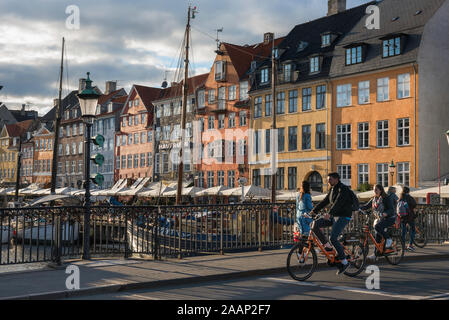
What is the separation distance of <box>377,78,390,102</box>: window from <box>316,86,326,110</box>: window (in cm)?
495

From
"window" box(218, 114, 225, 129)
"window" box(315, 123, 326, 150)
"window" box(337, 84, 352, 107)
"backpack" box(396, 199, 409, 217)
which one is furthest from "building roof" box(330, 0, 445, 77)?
"backpack" box(396, 199, 409, 217)

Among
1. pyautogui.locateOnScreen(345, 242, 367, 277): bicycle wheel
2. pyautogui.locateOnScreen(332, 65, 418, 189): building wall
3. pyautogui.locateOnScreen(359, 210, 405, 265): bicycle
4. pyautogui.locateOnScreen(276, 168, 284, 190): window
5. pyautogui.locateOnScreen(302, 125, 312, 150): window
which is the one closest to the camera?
pyautogui.locateOnScreen(345, 242, 367, 277): bicycle wheel

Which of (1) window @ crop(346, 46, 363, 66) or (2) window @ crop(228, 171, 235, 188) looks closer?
(1) window @ crop(346, 46, 363, 66)

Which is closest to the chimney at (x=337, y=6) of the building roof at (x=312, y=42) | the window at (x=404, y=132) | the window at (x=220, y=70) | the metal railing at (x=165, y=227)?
the building roof at (x=312, y=42)

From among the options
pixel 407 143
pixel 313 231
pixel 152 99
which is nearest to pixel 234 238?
pixel 313 231

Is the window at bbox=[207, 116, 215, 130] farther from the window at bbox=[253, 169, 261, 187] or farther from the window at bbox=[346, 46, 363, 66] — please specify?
the window at bbox=[346, 46, 363, 66]

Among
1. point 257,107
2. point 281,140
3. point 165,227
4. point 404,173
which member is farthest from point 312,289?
point 257,107

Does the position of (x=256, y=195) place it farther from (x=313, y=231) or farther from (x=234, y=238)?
(x=313, y=231)

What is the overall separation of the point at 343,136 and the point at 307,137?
141 inches

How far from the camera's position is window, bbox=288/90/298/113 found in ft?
160

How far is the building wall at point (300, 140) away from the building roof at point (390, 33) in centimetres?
293

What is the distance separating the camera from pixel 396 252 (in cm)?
1393

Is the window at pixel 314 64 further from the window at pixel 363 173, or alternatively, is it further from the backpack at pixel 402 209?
the backpack at pixel 402 209
